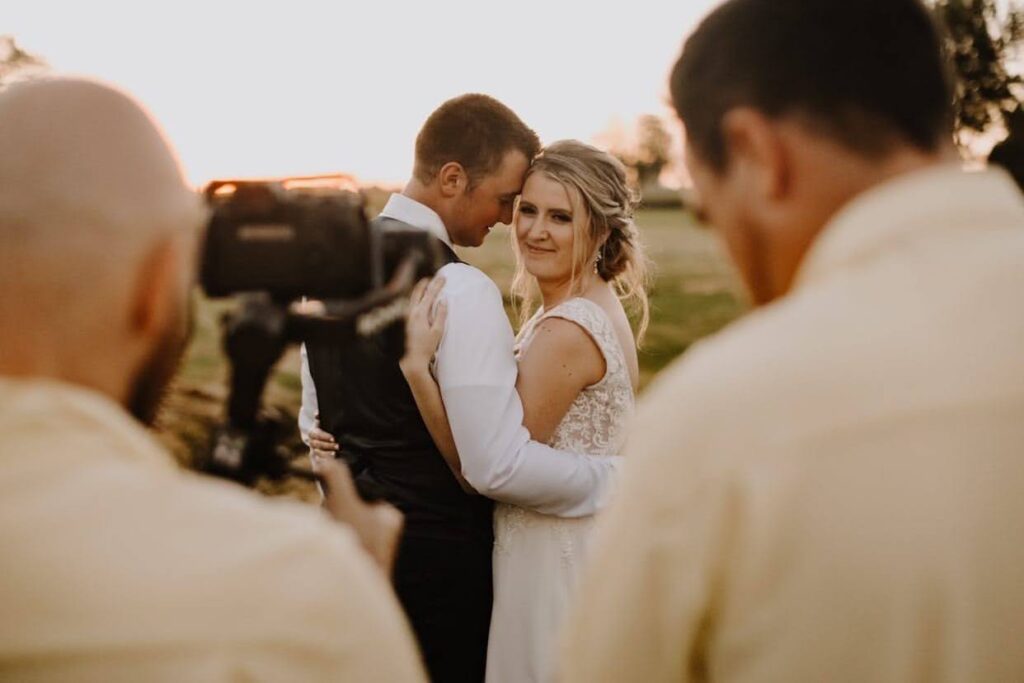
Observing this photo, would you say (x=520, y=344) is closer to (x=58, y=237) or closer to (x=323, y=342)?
(x=323, y=342)

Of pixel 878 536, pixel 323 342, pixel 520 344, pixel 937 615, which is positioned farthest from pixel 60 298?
pixel 520 344

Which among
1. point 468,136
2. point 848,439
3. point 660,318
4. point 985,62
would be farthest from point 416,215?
point 660,318

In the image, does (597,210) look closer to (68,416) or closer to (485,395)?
(485,395)

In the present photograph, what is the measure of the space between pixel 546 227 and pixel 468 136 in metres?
0.47

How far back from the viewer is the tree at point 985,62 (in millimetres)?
8422

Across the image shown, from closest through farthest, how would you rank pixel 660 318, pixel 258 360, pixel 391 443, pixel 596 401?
pixel 258 360, pixel 391 443, pixel 596 401, pixel 660 318

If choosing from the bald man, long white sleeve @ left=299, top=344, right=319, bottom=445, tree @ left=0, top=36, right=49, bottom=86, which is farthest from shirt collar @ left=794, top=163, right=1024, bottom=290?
tree @ left=0, top=36, right=49, bottom=86

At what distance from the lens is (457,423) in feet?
11.5

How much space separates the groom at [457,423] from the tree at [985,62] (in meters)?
5.76

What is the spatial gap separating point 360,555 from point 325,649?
0.41ft

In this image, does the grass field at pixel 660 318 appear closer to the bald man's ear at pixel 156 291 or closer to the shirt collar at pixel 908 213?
the bald man's ear at pixel 156 291

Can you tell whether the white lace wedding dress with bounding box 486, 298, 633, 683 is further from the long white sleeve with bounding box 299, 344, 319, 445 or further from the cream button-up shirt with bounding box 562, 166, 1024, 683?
the cream button-up shirt with bounding box 562, 166, 1024, 683

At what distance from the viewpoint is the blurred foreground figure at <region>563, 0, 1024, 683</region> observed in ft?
4.11

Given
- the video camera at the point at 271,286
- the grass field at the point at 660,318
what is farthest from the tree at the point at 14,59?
the video camera at the point at 271,286
